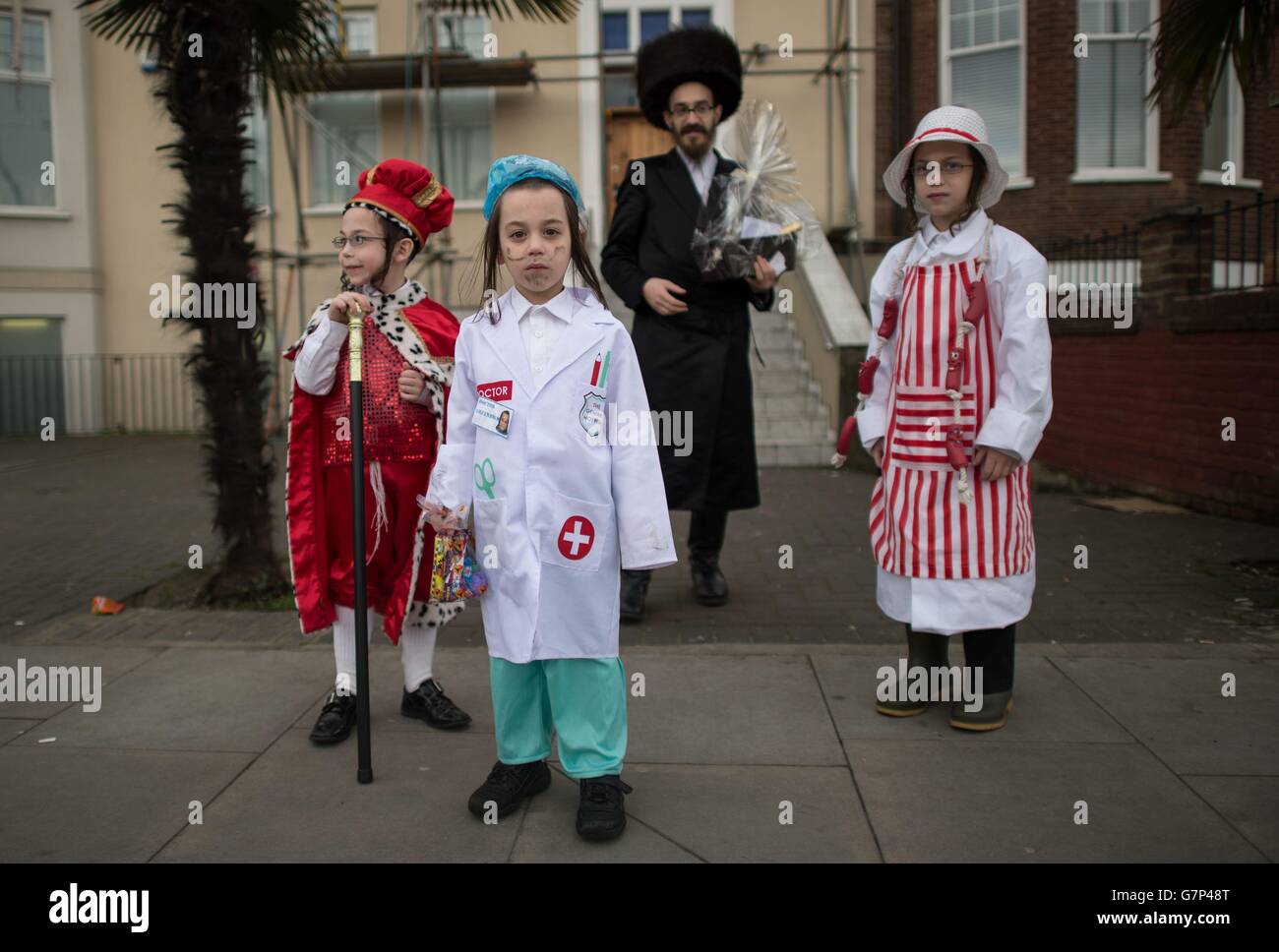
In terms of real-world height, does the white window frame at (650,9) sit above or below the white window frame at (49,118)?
above

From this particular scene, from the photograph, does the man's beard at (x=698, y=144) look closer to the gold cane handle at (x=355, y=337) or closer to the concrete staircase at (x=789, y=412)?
the gold cane handle at (x=355, y=337)

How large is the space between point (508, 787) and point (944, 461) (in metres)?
1.72

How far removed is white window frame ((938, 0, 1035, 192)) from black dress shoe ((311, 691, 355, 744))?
11.7m

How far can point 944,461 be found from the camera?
12.3 feet

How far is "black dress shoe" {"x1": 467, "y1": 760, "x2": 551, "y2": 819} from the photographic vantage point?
318 centimetres

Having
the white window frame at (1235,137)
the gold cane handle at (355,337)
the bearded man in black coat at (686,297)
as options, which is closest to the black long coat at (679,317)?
the bearded man in black coat at (686,297)

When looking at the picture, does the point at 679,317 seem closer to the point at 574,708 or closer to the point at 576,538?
the point at 576,538

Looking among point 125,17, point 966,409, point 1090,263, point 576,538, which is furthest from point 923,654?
point 1090,263

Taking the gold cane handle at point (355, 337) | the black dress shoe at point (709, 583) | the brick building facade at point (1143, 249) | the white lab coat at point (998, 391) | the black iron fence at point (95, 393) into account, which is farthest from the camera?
the black iron fence at point (95, 393)

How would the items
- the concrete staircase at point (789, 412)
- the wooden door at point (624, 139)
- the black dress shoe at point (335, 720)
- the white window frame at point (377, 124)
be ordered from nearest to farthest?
the black dress shoe at point (335, 720)
the concrete staircase at point (789, 412)
the white window frame at point (377, 124)
the wooden door at point (624, 139)

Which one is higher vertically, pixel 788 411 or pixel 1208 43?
pixel 1208 43

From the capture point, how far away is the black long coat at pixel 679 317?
5.26 meters

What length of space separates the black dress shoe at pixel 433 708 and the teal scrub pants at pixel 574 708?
0.66 metres

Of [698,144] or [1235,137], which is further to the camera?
[1235,137]
